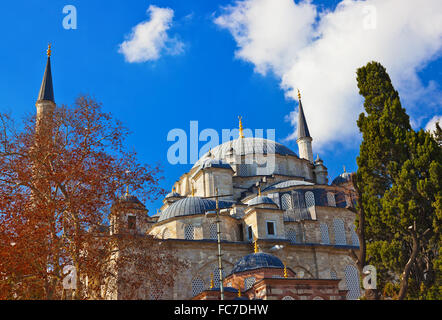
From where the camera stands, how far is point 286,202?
96.7 feet

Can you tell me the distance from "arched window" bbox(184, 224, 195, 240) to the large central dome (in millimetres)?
10140

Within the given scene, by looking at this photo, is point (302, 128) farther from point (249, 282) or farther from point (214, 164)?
point (249, 282)

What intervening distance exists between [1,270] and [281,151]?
27.3m

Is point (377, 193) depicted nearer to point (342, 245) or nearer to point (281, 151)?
point (342, 245)

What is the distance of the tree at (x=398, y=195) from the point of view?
47.0 ft

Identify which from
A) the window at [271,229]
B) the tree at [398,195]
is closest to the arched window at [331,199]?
the window at [271,229]

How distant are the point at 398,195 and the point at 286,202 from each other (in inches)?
586

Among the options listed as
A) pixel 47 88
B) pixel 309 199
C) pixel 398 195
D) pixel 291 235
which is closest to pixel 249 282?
pixel 398 195

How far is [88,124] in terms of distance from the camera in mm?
14141

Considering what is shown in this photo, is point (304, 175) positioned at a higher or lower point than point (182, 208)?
higher
